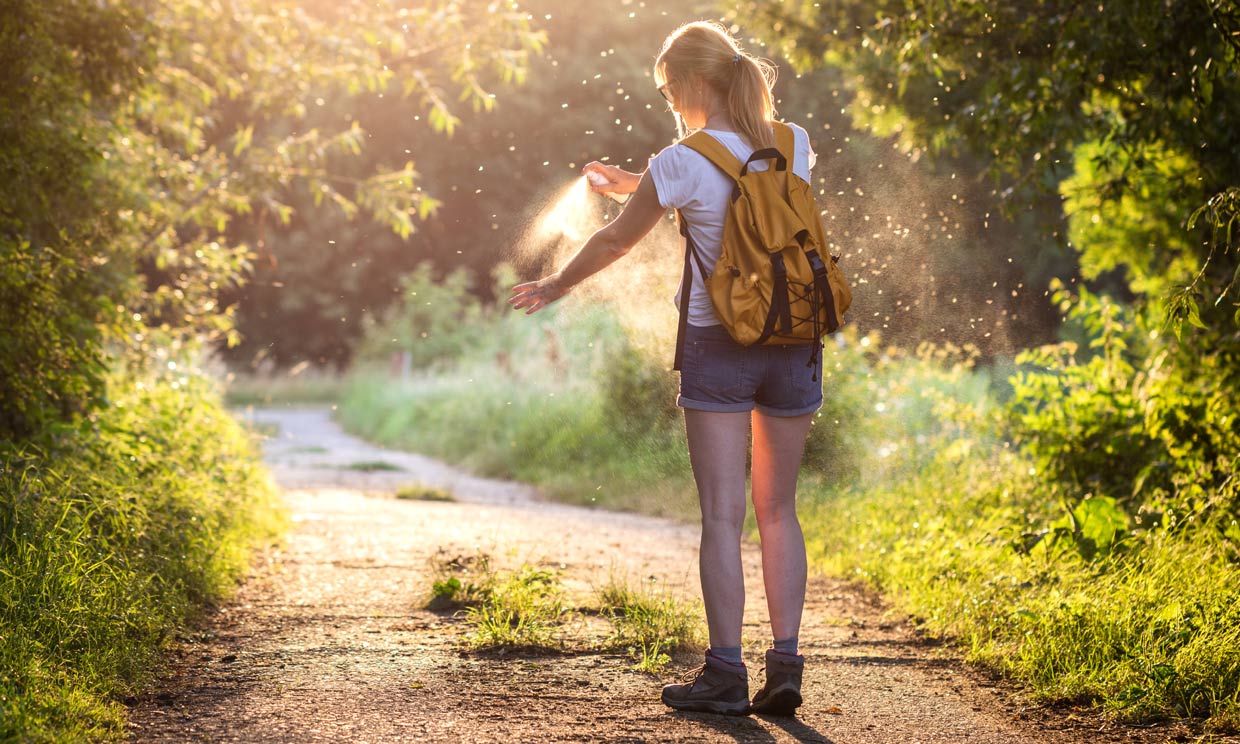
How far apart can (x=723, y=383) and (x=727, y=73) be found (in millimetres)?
945

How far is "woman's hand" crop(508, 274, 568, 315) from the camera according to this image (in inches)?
150

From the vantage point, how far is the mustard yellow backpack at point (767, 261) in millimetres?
3533

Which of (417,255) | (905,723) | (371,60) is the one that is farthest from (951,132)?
(417,255)

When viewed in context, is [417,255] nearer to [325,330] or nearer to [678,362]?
[325,330]

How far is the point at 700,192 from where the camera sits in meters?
3.59

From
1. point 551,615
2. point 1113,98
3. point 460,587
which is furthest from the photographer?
point 1113,98

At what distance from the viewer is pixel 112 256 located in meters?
7.78

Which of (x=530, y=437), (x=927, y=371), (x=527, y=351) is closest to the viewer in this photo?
(x=927, y=371)

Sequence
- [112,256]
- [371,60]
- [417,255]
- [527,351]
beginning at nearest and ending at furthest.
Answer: [112,256], [371,60], [527,351], [417,255]

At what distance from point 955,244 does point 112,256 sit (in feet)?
20.7

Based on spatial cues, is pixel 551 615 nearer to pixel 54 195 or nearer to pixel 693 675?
pixel 693 675

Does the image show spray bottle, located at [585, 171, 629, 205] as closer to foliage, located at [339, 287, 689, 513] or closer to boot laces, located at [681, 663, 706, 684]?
boot laces, located at [681, 663, 706, 684]

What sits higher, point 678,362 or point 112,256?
point 112,256

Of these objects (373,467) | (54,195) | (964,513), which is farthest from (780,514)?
(373,467)
